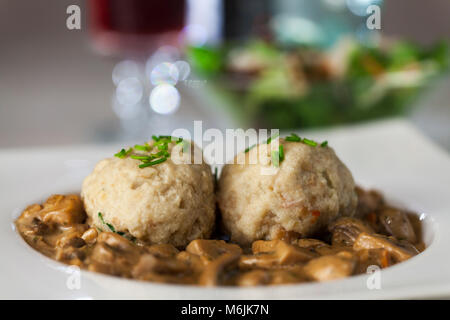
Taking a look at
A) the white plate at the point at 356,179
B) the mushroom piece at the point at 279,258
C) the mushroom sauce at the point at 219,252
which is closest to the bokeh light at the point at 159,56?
the white plate at the point at 356,179

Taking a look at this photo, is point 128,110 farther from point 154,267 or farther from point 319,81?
point 154,267

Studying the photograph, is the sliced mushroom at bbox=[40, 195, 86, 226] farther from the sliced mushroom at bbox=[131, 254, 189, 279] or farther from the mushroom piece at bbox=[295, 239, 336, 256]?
the mushroom piece at bbox=[295, 239, 336, 256]

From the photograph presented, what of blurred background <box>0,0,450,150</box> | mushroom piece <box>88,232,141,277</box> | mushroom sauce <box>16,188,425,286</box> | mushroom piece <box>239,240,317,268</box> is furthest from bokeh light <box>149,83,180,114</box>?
mushroom piece <box>239,240,317,268</box>

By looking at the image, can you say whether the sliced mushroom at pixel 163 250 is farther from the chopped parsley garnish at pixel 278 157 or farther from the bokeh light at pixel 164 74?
the bokeh light at pixel 164 74

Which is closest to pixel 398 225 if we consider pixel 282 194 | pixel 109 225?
pixel 282 194

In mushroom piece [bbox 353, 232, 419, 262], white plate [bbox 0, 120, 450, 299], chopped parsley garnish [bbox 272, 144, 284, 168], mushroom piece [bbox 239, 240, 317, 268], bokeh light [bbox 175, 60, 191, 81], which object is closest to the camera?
white plate [bbox 0, 120, 450, 299]
